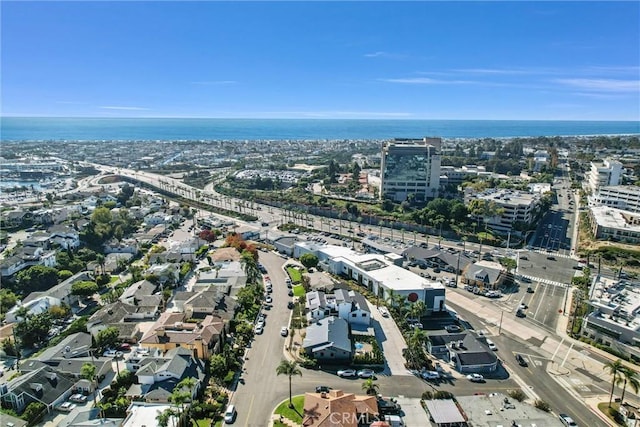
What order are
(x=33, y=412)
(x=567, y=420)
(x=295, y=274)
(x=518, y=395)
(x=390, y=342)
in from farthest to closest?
(x=295, y=274), (x=390, y=342), (x=518, y=395), (x=33, y=412), (x=567, y=420)

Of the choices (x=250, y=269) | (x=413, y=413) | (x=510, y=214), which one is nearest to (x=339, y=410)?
(x=413, y=413)

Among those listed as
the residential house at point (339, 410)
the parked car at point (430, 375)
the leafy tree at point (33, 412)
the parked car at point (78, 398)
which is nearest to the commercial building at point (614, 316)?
the parked car at point (430, 375)

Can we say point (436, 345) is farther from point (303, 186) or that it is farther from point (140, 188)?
point (140, 188)

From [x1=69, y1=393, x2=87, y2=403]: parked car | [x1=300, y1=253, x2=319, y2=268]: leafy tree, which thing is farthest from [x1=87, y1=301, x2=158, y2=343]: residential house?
[x1=300, y1=253, x2=319, y2=268]: leafy tree

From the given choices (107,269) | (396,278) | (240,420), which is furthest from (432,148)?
(240,420)

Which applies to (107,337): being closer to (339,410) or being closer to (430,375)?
(339,410)

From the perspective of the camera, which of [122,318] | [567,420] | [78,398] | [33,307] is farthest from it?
[33,307]

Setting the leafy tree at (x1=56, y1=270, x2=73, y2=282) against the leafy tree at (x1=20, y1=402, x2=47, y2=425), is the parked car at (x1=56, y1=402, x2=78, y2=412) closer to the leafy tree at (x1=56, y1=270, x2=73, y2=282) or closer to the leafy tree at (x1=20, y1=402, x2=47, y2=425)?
the leafy tree at (x1=20, y1=402, x2=47, y2=425)
